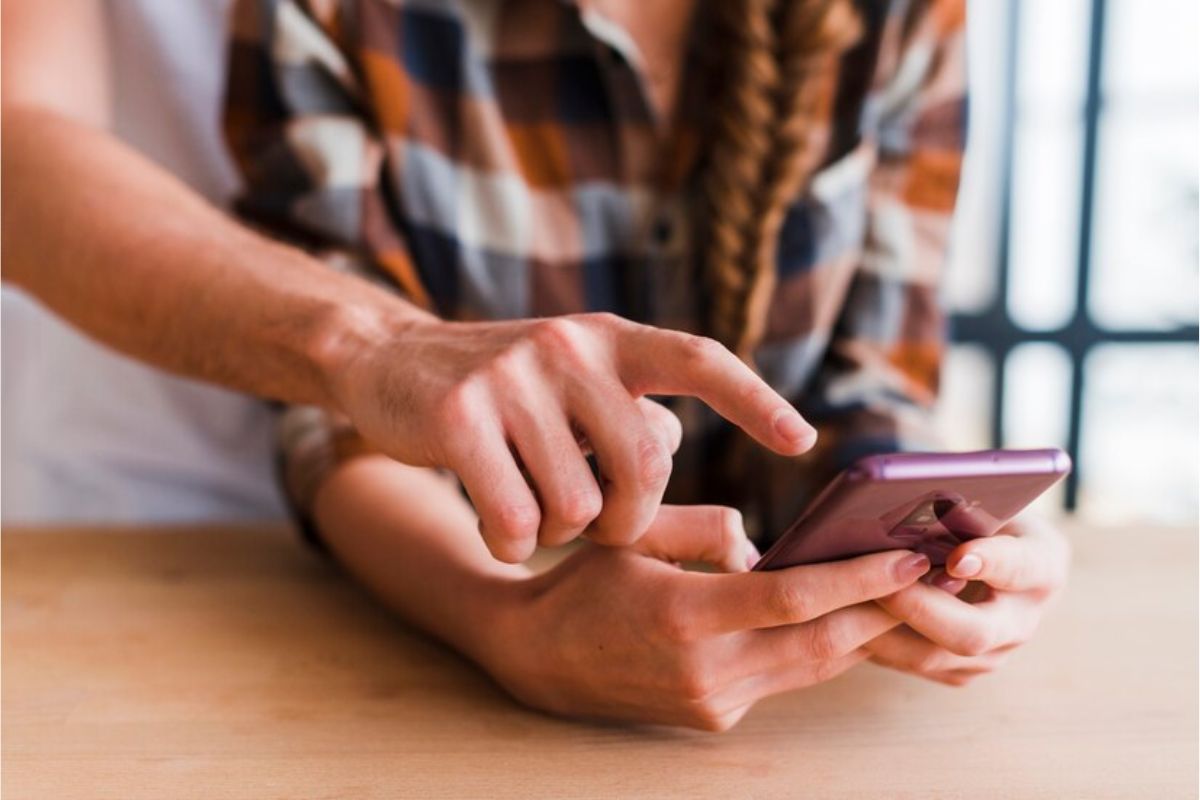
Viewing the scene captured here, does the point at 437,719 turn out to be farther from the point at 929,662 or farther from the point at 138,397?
the point at 138,397

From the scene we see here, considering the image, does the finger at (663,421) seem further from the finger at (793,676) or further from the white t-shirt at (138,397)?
the white t-shirt at (138,397)

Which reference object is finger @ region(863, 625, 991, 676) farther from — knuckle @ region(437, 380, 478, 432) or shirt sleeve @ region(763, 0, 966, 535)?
shirt sleeve @ region(763, 0, 966, 535)

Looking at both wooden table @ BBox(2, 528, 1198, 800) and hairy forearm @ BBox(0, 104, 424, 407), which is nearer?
wooden table @ BBox(2, 528, 1198, 800)

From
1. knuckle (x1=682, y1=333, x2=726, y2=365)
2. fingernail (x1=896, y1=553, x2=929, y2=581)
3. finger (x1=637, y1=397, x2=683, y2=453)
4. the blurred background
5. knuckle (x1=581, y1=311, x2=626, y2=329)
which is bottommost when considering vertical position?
the blurred background

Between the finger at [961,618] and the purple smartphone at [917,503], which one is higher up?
the purple smartphone at [917,503]

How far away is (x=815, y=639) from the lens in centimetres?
57

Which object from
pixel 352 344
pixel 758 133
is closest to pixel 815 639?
pixel 352 344

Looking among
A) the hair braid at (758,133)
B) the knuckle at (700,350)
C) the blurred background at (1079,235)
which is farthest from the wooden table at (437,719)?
the blurred background at (1079,235)

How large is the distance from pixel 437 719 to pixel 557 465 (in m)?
0.21

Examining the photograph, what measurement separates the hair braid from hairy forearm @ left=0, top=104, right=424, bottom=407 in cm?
38

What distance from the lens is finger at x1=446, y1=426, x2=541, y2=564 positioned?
518mm

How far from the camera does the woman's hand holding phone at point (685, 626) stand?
543mm

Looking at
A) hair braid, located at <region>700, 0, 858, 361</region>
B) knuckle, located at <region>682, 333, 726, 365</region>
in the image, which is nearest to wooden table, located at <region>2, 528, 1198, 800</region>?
knuckle, located at <region>682, 333, 726, 365</region>

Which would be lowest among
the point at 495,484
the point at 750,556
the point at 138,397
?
the point at 138,397
